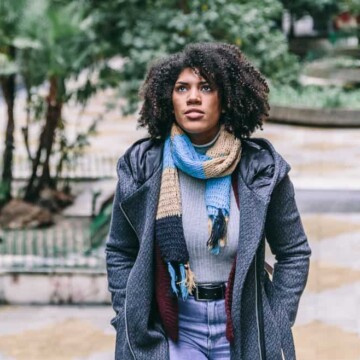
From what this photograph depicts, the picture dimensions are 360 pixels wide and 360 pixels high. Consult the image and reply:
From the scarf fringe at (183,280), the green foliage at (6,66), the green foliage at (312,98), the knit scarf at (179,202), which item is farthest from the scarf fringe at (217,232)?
the green foliage at (312,98)

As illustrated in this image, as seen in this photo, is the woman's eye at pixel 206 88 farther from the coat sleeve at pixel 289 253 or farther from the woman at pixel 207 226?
the coat sleeve at pixel 289 253

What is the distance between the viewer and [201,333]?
260 centimetres

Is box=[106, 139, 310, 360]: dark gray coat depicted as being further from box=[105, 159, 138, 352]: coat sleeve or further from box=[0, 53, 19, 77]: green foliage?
box=[0, 53, 19, 77]: green foliage

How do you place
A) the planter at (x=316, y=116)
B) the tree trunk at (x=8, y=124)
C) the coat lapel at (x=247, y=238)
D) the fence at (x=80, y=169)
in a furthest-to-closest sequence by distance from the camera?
1. the planter at (x=316, y=116)
2. the fence at (x=80, y=169)
3. the tree trunk at (x=8, y=124)
4. the coat lapel at (x=247, y=238)

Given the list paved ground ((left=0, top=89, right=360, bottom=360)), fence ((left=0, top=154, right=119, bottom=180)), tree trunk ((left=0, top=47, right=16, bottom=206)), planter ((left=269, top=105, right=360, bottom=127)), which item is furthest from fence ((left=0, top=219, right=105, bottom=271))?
planter ((left=269, top=105, right=360, bottom=127))

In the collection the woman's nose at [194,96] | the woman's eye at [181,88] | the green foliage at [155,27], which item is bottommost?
the woman's nose at [194,96]

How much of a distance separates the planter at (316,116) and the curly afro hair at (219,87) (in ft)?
47.4

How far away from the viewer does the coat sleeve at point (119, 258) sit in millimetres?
2703

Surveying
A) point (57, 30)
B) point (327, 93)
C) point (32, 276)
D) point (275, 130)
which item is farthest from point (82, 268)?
point (327, 93)

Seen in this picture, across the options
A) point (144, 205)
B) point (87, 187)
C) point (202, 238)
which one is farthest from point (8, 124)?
point (202, 238)

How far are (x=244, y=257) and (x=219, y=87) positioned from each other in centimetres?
56

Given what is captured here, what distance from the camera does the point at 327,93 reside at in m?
19.0

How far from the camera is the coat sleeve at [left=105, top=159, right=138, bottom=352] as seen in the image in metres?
2.70

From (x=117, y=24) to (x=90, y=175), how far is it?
2488 mm
